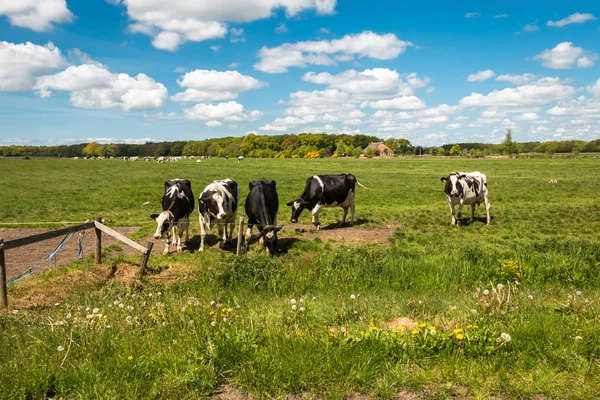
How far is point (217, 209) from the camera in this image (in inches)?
471

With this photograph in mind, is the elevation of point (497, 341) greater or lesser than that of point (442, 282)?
greater

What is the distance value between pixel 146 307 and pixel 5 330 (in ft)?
5.93

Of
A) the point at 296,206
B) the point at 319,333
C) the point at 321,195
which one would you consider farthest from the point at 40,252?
the point at 319,333

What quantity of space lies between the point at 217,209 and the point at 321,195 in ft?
15.6

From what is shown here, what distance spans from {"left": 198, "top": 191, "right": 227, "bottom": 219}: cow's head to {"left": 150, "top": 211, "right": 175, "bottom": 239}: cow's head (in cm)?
95

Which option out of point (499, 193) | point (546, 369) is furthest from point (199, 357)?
point (499, 193)

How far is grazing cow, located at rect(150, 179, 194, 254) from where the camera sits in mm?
11602

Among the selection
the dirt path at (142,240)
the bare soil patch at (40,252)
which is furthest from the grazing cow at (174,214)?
the bare soil patch at (40,252)

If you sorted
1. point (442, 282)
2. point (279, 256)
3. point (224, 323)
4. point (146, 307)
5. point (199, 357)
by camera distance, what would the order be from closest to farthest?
point (199, 357), point (224, 323), point (146, 307), point (442, 282), point (279, 256)

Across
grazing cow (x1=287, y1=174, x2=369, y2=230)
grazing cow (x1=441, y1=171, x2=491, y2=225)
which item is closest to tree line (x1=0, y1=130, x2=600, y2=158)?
grazing cow (x1=441, y1=171, x2=491, y2=225)

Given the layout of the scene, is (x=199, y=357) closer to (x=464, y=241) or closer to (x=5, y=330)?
(x=5, y=330)

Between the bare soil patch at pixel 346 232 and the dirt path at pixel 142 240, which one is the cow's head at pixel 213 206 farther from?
the bare soil patch at pixel 346 232

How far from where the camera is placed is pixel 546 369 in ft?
13.8

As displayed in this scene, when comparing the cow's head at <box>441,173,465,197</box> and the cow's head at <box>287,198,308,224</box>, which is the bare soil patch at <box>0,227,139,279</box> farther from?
the cow's head at <box>441,173,465,197</box>
